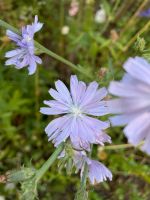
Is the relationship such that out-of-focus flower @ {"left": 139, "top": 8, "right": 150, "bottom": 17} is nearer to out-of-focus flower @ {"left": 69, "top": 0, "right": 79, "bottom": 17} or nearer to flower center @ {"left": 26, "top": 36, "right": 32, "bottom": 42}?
out-of-focus flower @ {"left": 69, "top": 0, "right": 79, "bottom": 17}

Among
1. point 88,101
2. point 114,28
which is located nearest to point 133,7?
point 114,28

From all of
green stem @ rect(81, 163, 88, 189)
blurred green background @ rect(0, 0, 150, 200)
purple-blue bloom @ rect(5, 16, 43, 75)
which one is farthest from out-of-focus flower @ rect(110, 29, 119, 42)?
green stem @ rect(81, 163, 88, 189)

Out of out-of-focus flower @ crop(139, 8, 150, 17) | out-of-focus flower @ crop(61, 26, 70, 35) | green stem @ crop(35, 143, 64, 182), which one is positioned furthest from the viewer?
out-of-focus flower @ crop(61, 26, 70, 35)

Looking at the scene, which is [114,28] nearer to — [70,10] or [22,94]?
[70,10]

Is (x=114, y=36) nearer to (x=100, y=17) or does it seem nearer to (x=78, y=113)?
(x=100, y=17)

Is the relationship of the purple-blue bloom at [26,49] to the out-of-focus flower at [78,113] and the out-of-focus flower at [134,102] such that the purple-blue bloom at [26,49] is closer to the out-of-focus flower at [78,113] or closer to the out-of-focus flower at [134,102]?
the out-of-focus flower at [78,113]

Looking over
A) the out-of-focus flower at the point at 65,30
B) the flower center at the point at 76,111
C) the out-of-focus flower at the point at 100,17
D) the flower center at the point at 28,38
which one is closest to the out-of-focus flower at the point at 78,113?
the flower center at the point at 76,111
